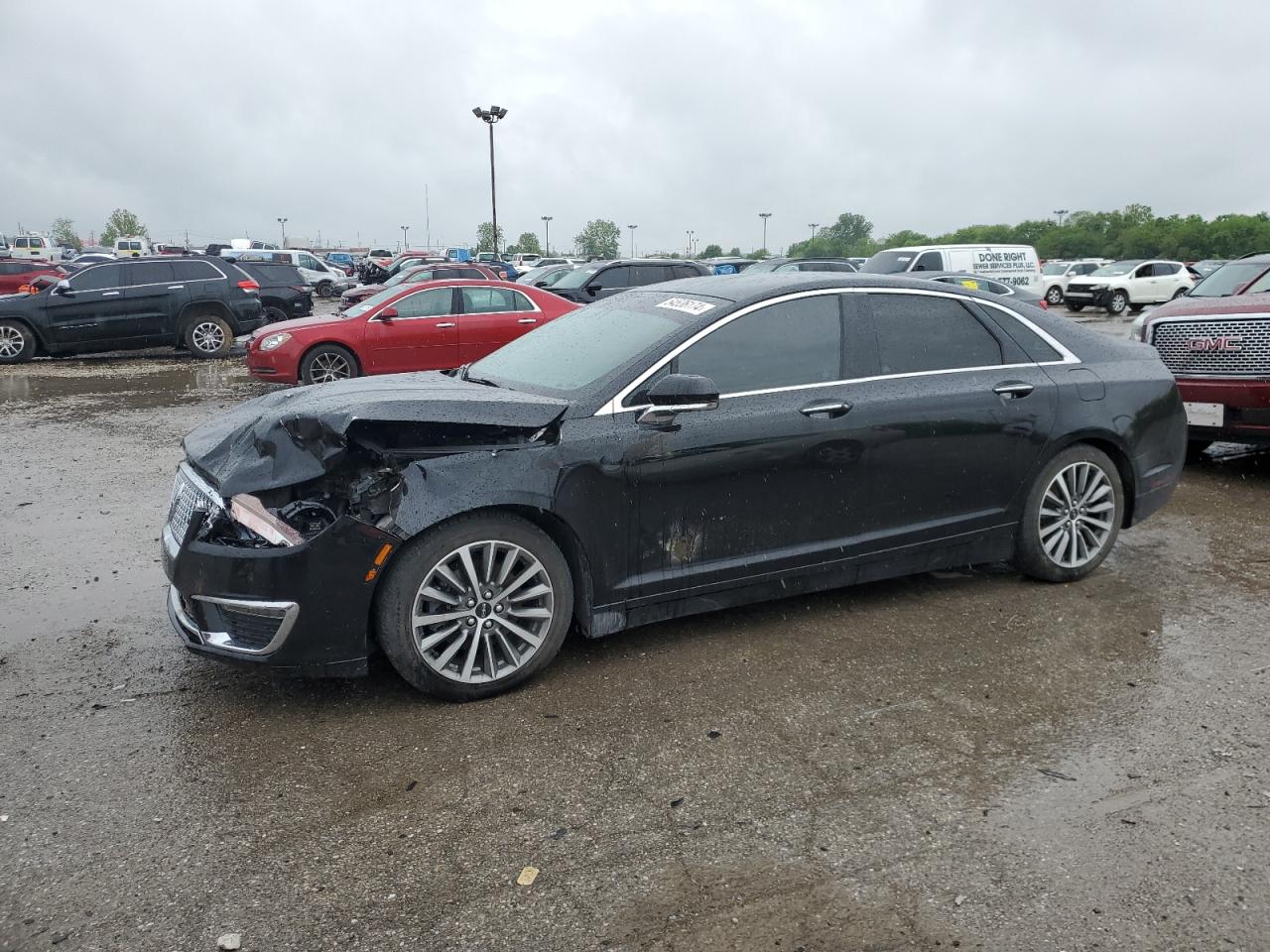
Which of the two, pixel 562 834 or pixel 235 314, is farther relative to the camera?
pixel 235 314

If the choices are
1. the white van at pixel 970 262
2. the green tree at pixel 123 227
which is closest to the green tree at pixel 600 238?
the green tree at pixel 123 227

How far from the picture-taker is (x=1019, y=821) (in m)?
3.11

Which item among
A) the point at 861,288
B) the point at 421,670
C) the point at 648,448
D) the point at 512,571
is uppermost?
the point at 861,288

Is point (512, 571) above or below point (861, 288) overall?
below

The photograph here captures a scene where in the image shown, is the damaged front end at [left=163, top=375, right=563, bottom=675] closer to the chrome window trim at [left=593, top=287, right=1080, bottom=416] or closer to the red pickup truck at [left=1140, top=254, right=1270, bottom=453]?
the chrome window trim at [left=593, top=287, right=1080, bottom=416]

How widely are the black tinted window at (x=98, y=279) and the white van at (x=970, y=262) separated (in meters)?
13.5

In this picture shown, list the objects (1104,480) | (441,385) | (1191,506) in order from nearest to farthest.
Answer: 1. (441,385)
2. (1104,480)
3. (1191,506)

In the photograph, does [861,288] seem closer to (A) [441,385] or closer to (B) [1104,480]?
(B) [1104,480]

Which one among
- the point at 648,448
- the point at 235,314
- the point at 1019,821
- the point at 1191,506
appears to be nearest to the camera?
the point at 1019,821

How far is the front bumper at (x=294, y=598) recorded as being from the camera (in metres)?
3.62

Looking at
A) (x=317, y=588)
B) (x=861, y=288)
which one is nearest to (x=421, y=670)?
Answer: (x=317, y=588)

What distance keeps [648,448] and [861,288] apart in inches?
57.7

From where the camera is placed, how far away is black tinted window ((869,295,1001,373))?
477cm

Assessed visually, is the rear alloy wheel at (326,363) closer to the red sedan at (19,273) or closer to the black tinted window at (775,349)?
the black tinted window at (775,349)
